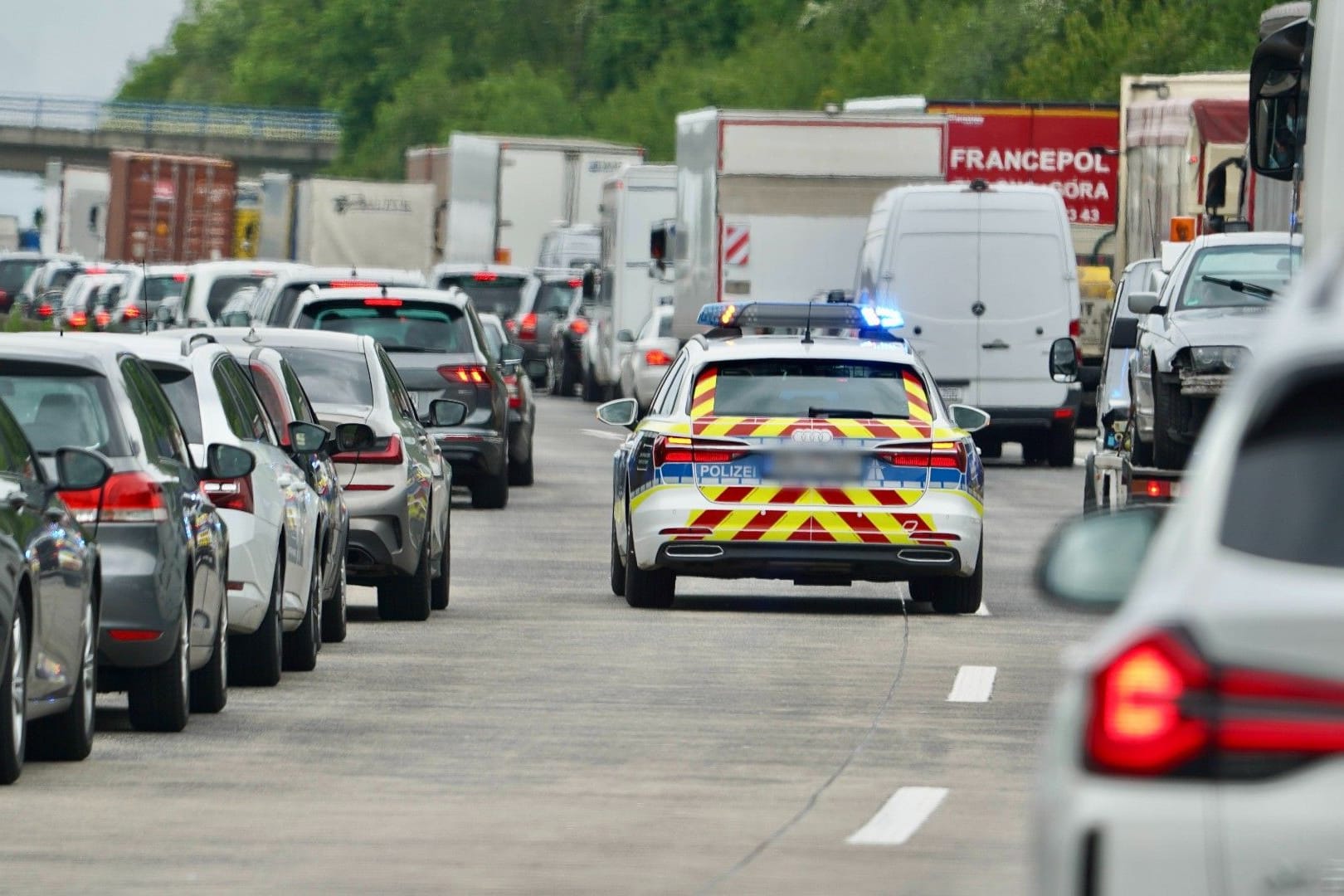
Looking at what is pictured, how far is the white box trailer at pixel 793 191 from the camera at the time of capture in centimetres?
3419

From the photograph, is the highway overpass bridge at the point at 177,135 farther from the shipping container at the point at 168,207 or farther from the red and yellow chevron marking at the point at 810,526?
the red and yellow chevron marking at the point at 810,526

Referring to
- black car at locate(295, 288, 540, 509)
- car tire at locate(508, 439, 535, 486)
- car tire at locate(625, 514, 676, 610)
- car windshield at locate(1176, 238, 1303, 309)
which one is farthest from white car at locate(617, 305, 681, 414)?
car tire at locate(625, 514, 676, 610)

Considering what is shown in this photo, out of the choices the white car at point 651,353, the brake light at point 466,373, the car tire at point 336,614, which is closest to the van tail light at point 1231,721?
the car tire at point 336,614

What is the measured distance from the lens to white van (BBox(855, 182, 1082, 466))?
1234 inches

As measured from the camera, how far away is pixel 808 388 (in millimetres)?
17406

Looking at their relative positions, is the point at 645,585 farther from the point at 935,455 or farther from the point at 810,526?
the point at 935,455

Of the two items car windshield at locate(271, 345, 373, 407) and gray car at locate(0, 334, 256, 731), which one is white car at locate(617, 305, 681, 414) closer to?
car windshield at locate(271, 345, 373, 407)

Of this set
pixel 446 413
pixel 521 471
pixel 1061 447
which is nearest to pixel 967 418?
pixel 446 413

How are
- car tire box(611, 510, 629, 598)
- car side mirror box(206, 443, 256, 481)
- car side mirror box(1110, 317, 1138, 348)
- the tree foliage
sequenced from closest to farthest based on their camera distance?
1. car side mirror box(206, 443, 256, 481)
2. car tire box(611, 510, 629, 598)
3. car side mirror box(1110, 317, 1138, 348)
4. the tree foliage

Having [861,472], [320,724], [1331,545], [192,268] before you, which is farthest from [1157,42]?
[1331,545]

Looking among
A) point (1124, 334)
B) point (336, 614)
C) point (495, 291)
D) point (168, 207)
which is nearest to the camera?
point (336, 614)

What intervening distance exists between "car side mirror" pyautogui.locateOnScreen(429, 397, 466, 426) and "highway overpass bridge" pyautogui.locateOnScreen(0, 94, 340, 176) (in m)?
104

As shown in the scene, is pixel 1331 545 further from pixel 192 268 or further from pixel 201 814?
pixel 192 268

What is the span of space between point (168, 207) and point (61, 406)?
62165mm
